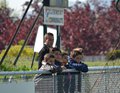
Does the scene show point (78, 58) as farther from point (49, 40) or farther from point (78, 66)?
point (49, 40)

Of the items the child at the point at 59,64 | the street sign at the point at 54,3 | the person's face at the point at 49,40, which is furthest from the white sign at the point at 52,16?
the child at the point at 59,64

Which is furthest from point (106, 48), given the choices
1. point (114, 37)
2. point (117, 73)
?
point (117, 73)

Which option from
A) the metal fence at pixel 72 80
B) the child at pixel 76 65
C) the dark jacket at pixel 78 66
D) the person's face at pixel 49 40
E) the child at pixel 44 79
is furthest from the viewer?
the person's face at pixel 49 40

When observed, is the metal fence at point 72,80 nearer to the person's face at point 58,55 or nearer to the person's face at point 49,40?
the person's face at point 58,55

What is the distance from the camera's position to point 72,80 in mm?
9375

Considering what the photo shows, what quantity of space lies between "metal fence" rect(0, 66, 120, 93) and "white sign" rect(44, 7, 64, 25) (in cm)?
312

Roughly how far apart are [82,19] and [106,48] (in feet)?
18.9

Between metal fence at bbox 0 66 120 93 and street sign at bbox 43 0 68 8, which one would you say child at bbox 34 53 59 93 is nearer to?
metal fence at bbox 0 66 120 93

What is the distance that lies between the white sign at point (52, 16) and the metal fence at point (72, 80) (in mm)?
3125

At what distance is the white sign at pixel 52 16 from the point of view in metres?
12.8

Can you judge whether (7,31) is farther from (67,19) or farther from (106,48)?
(106,48)

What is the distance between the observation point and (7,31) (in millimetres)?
68188

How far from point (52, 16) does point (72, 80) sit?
3.69m

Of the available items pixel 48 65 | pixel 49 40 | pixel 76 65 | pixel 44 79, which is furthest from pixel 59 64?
pixel 49 40
